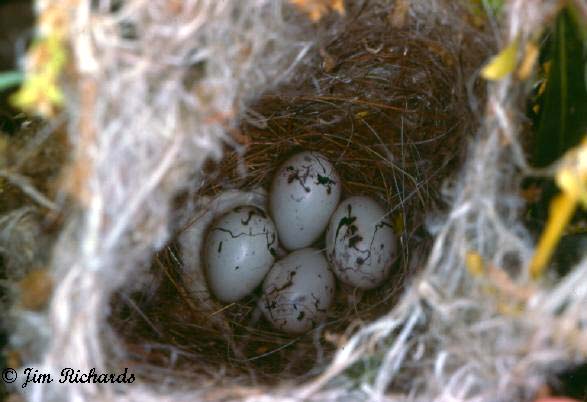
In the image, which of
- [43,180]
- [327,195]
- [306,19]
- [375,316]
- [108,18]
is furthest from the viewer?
[327,195]

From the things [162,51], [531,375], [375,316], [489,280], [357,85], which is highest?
[162,51]

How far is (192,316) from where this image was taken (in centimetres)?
125

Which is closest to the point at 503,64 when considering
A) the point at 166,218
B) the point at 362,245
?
the point at 166,218

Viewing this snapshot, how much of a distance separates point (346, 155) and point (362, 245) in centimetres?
23

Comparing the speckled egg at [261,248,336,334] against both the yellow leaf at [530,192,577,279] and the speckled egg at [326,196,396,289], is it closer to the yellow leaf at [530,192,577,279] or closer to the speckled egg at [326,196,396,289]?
the speckled egg at [326,196,396,289]

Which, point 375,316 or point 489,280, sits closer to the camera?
point 489,280

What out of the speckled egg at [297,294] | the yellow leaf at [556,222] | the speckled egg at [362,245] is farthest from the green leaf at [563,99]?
the speckled egg at [297,294]

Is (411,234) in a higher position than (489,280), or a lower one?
lower

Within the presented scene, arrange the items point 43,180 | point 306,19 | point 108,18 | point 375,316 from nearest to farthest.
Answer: point 108,18 → point 43,180 → point 306,19 → point 375,316

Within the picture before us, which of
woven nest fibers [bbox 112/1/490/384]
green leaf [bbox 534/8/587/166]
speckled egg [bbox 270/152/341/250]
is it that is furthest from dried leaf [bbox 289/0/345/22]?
speckled egg [bbox 270/152/341/250]

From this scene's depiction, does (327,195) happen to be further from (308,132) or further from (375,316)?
(375,316)

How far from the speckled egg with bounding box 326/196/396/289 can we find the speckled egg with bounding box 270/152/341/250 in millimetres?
42

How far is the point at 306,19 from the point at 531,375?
0.61 metres

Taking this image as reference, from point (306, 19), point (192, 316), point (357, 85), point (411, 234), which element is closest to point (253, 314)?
point (192, 316)
